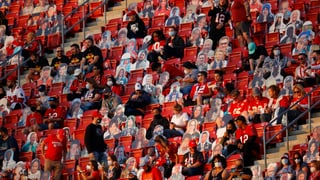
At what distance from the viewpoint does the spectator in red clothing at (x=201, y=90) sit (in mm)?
32906

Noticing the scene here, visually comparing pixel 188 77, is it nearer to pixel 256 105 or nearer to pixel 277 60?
pixel 277 60

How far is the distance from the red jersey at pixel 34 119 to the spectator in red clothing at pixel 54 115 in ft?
0.38

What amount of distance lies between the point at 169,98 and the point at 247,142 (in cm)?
348

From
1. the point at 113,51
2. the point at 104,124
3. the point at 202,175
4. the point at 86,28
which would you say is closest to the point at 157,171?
the point at 202,175

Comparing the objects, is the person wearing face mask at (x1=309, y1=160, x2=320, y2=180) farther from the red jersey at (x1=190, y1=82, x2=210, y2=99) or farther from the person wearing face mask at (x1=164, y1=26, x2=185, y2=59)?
the person wearing face mask at (x1=164, y1=26, x2=185, y2=59)

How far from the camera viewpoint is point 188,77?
33844 mm

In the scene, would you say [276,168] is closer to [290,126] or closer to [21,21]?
[290,126]

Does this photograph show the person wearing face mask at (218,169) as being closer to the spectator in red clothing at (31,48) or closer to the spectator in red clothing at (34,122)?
the spectator in red clothing at (34,122)

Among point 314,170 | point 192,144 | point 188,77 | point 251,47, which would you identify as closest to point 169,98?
point 188,77

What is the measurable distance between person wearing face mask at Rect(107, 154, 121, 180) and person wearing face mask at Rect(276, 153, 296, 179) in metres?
3.48

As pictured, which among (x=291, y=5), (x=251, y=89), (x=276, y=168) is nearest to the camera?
(x=276, y=168)

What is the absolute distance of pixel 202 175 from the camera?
101 ft

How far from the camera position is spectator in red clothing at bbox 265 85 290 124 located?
31109 mm

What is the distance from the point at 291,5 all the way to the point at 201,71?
2.24 m
